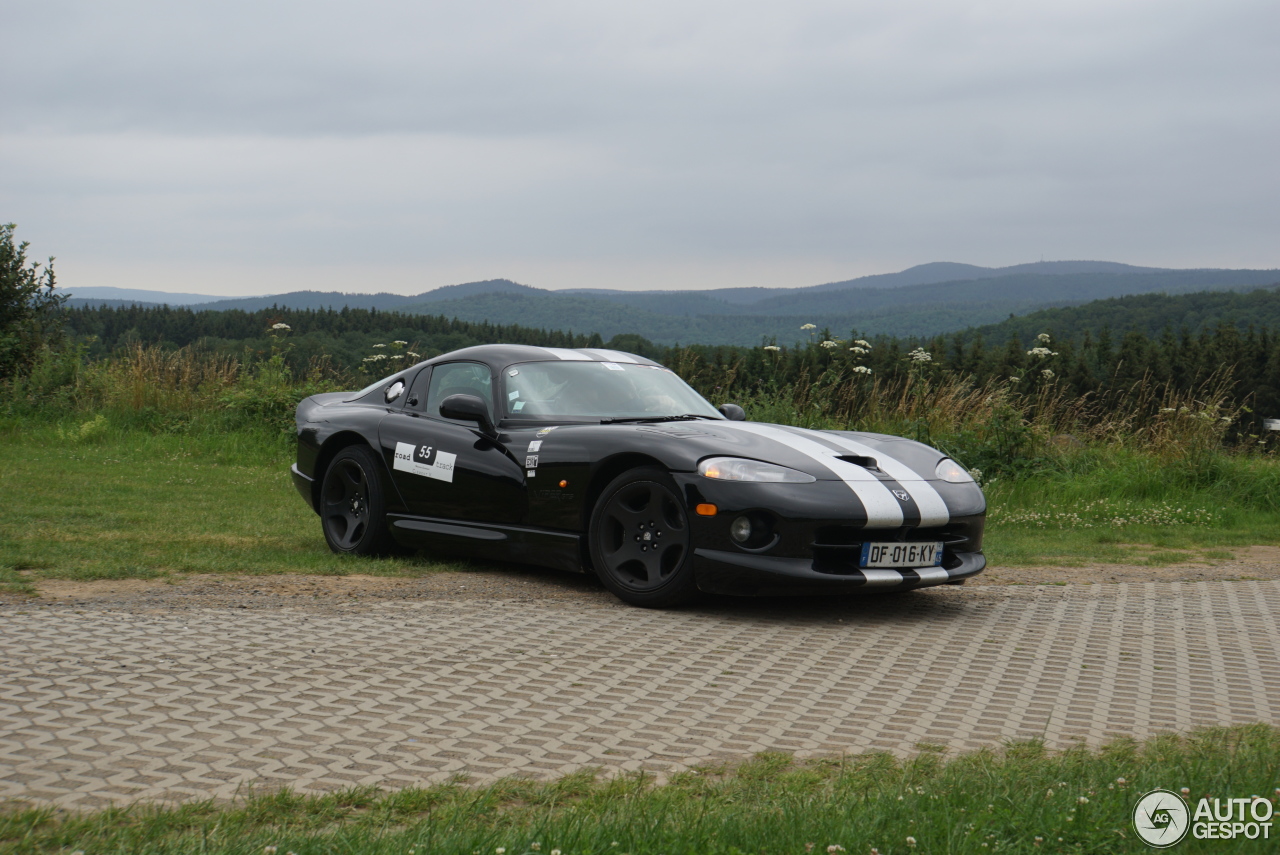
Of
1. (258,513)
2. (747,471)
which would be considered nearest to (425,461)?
(747,471)

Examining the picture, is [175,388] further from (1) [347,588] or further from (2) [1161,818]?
(2) [1161,818]

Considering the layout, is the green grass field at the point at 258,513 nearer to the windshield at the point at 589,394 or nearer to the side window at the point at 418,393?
the side window at the point at 418,393

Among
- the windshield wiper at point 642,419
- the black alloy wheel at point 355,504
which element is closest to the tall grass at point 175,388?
the black alloy wheel at point 355,504

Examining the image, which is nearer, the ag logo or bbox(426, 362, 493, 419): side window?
the ag logo

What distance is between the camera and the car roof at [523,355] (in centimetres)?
729

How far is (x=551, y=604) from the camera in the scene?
5.90m

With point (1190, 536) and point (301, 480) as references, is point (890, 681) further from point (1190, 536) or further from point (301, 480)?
point (1190, 536)

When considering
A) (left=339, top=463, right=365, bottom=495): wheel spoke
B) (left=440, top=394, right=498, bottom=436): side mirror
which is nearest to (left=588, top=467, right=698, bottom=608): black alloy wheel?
(left=440, top=394, right=498, bottom=436): side mirror

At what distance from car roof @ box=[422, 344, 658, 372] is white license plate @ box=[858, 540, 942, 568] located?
8.40 ft

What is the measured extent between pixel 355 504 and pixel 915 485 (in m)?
3.81

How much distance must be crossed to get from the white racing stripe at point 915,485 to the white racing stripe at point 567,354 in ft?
6.26

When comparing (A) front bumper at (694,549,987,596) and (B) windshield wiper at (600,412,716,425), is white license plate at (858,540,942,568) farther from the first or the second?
(B) windshield wiper at (600,412,716,425)

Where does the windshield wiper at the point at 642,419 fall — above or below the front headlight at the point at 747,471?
above

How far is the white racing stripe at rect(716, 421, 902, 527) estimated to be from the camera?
18.6 feet
